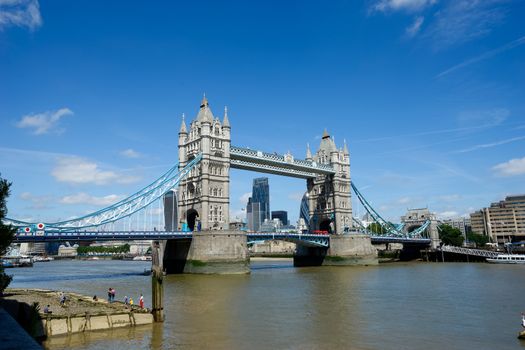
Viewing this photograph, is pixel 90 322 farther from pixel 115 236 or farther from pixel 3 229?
pixel 115 236

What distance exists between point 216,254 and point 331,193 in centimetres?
3265

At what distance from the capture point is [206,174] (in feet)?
184

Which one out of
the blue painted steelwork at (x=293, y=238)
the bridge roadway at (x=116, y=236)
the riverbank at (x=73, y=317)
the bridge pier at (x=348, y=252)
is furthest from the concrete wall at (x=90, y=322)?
the bridge pier at (x=348, y=252)

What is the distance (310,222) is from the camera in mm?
80812

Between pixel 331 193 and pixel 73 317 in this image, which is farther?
pixel 331 193

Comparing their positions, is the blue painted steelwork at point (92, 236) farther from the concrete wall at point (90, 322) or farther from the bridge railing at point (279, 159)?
the concrete wall at point (90, 322)

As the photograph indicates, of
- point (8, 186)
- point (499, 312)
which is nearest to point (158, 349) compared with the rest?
point (8, 186)

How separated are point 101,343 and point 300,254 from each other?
57.5 m

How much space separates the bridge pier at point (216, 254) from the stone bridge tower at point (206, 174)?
383 cm

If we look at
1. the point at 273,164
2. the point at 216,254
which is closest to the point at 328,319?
the point at 216,254

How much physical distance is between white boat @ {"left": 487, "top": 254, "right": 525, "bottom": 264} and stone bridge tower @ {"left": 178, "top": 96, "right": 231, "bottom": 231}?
1773 inches

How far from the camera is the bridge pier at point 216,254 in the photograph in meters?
50.0

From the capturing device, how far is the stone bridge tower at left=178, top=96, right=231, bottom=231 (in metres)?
55.9

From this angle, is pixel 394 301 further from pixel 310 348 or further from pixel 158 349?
pixel 158 349
